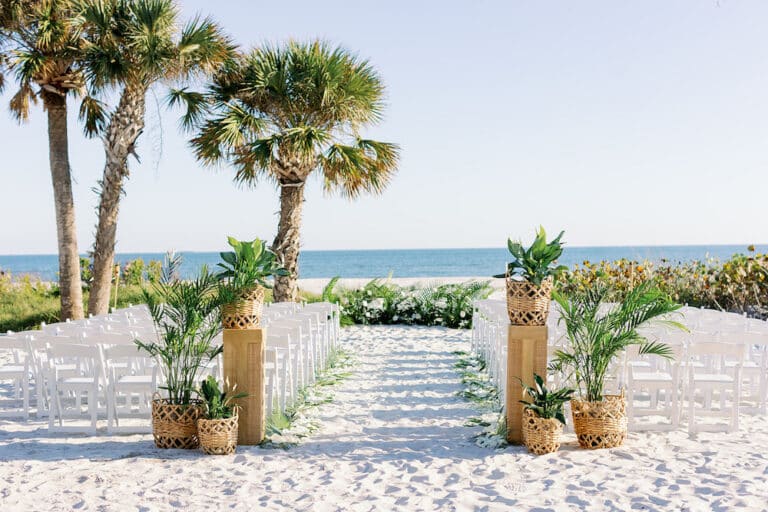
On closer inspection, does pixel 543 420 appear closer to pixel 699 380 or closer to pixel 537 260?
pixel 537 260

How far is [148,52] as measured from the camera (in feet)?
33.9

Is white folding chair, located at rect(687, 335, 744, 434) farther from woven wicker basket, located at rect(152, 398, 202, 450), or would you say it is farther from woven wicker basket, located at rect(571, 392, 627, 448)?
woven wicker basket, located at rect(152, 398, 202, 450)

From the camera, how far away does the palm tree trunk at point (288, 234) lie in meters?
12.4

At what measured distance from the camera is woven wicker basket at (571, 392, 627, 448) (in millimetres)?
4980

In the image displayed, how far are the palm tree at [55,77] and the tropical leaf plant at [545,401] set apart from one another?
921 cm

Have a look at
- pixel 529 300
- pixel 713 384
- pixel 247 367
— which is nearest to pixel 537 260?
pixel 529 300

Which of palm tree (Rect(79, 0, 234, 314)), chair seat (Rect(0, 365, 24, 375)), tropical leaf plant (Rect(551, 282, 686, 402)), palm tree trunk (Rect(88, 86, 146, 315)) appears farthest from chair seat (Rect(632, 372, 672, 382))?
palm tree trunk (Rect(88, 86, 146, 315))

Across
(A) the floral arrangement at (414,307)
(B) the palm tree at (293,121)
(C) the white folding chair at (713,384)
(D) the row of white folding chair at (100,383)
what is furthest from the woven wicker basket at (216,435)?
(A) the floral arrangement at (414,307)

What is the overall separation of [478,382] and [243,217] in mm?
40784

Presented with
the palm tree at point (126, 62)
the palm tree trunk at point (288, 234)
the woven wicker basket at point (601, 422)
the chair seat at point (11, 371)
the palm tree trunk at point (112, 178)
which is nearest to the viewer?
the woven wicker basket at point (601, 422)

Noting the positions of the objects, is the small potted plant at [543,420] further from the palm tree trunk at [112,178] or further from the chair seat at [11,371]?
the palm tree trunk at [112,178]

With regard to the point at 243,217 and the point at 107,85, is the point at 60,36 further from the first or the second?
the point at 243,217

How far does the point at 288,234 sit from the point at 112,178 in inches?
126

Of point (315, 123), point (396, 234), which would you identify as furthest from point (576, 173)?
point (315, 123)
